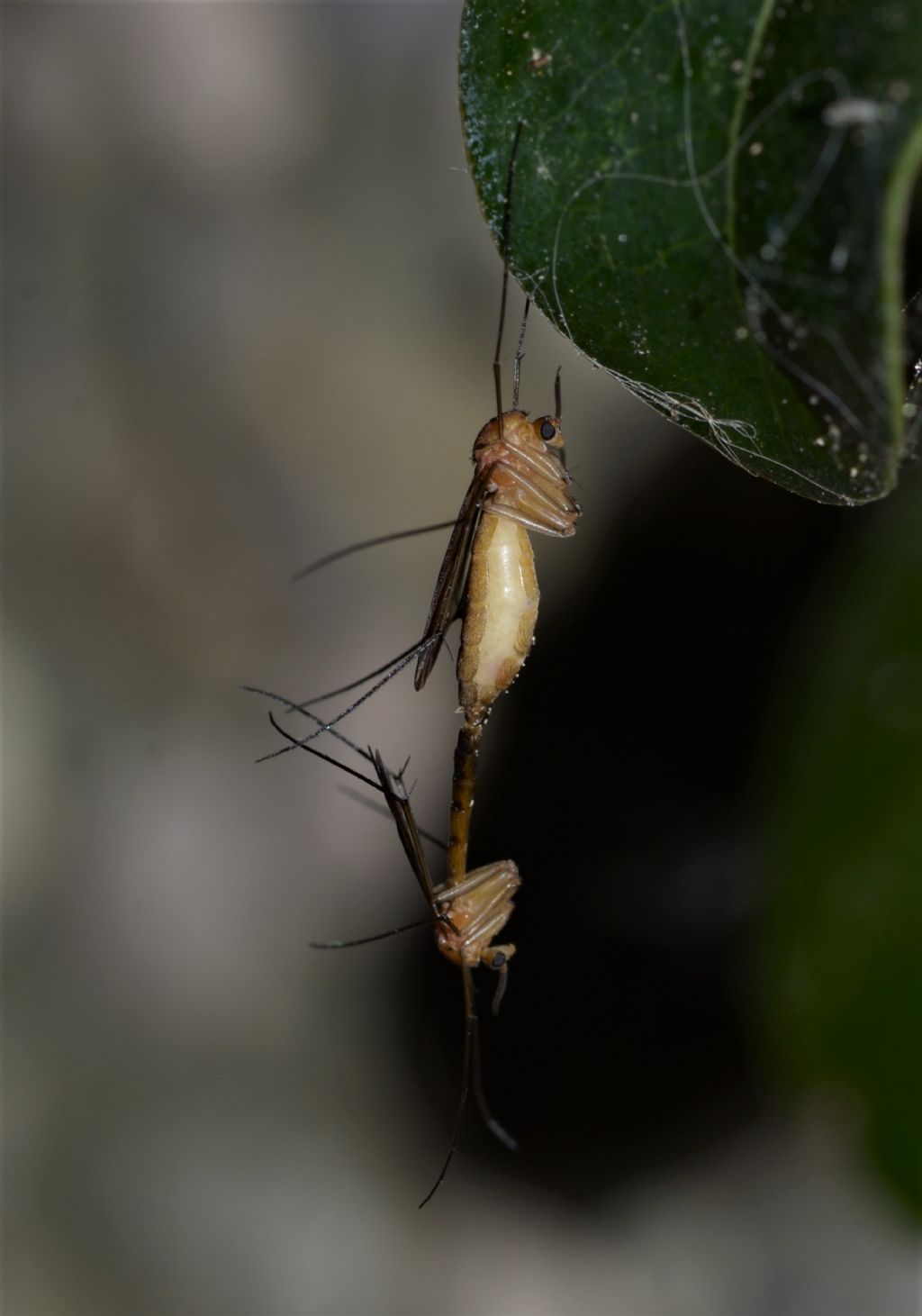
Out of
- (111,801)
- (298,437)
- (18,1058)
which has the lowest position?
(18,1058)

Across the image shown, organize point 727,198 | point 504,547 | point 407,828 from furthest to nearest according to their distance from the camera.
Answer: point 407,828 < point 504,547 < point 727,198

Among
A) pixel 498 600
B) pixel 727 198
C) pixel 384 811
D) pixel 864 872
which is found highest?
pixel 727 198

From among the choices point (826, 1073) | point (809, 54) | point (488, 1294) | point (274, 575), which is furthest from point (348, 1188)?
point (809, 54)

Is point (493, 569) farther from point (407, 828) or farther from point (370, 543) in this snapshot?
point (407, 828)

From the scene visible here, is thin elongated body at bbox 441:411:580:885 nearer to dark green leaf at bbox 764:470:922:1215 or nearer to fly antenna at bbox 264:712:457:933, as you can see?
fly antenna at bbox 264:712:457:933

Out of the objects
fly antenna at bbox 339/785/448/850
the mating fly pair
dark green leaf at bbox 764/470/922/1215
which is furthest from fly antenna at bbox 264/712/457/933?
→ dark green leaf at bbox 764/470/922/1215

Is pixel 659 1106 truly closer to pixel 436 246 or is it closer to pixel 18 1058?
pixel 18 1058

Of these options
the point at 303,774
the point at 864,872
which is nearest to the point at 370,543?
the point at 864,872
